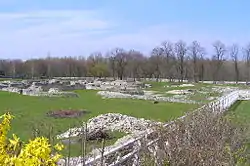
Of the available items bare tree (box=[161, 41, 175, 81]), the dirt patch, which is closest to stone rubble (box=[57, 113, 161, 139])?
the dirt patch

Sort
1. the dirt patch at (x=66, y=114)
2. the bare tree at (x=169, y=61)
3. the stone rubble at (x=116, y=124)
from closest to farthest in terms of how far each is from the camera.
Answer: the stone rubble at (x=116, y=124), the dirt patch at (x=66, y=114), the bare tree at (x=169, y=61)

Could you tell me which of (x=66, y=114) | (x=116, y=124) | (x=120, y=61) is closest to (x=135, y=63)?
(x=120, y=61)

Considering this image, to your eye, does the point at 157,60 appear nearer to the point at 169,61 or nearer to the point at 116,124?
the point at 169,61

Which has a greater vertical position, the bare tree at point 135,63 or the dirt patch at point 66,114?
the bare tree at point 135,63

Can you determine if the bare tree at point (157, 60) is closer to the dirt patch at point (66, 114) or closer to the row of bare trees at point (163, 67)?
the row of bare trees at point (163, 67)

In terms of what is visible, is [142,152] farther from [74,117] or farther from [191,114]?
[74,117]

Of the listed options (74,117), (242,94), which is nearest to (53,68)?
(242,94)

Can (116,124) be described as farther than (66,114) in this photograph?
No

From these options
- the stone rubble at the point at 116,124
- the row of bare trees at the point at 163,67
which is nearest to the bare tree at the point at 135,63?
the row of bare trees at the point at 163,67

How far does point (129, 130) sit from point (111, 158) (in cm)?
1028

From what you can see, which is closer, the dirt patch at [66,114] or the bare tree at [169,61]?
the dirt patch at [66,114]

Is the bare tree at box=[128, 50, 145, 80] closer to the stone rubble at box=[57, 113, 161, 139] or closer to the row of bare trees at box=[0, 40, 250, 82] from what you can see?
the row of bare trees at box=[0, 40, 250, 82]

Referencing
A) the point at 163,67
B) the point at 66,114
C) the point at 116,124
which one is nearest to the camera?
the point at 116,124

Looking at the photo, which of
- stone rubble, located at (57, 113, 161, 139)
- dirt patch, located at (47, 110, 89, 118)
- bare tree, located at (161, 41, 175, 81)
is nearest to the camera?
stone rubble, located at (57, 113, 161, 139)
